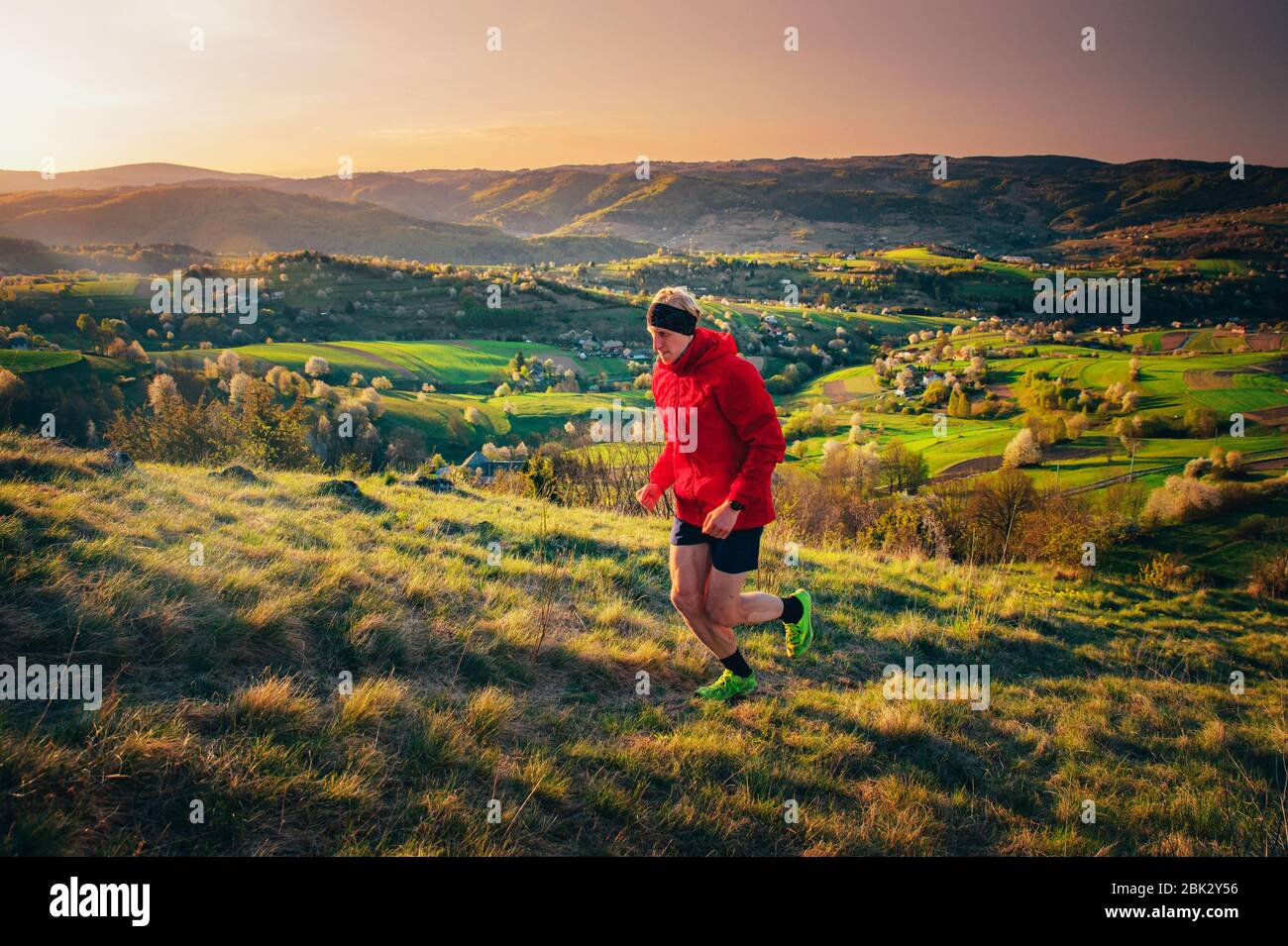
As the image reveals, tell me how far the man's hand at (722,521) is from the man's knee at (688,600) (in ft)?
1.91

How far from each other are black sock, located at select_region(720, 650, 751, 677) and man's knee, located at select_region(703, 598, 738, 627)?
33cm

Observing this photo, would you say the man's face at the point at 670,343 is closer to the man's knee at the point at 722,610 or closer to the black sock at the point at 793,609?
the man's knee at the point at 722,610

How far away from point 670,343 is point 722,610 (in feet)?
5.62

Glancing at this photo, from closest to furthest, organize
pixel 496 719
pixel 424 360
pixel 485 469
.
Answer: pixel 496 719
pixel 485 469
pixel 424 360

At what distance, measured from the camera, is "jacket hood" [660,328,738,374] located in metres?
3.90

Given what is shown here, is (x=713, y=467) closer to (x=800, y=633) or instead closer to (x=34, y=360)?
(x=800, y=633)

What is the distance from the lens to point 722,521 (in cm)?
370

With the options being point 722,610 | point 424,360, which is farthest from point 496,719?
point 424,360

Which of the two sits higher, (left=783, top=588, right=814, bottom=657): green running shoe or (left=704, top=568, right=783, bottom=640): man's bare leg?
(left=704, top=568, right=783, bottom=640): man's bare leg

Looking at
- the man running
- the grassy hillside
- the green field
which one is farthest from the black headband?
the green field

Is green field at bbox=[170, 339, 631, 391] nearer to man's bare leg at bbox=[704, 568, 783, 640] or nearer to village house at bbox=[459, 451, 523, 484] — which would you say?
village house at bbox=[459, 451, 523, 484]

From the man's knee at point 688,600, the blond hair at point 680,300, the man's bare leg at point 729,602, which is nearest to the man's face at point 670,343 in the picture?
the blond hair at point 680,300

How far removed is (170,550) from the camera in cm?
475
